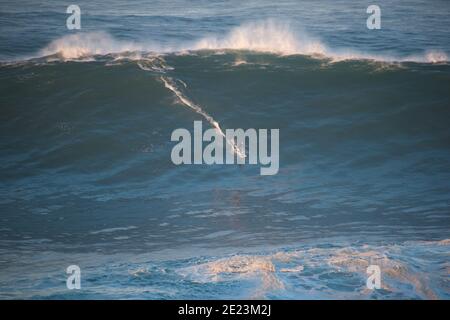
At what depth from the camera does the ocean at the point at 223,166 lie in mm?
7324

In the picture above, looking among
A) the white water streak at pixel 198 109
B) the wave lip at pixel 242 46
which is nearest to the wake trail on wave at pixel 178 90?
the white water streak at pixel 198 109

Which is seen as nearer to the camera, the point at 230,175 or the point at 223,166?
the point at 230,175

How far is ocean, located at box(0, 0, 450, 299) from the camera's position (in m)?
7.32

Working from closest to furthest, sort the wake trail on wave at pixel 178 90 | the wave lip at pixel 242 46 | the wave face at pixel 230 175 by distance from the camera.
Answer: the wave face at pixel 230 175 < the wake trail on wave at pixel 178 90 < the wave lip at pixel 242 46

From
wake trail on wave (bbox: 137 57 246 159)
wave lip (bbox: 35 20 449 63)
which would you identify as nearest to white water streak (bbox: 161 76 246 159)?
wake trail on wave (bbox: 137 57 246 159)

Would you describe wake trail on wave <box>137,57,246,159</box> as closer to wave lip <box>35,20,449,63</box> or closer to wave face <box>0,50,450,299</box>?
wave face <box>0,50,450,299</box>

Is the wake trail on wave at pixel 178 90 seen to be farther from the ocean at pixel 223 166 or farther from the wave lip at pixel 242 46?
the wave lip at pixel 242 46

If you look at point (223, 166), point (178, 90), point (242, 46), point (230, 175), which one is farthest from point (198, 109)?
point (242, 46)

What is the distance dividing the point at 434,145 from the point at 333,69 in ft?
11.1

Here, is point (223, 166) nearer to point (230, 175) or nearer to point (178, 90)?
point (230, 175)

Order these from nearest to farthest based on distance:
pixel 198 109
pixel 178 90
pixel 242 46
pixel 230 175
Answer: pixel 230 175, pixel 198 109, pixel 178 90, pixel 242 46

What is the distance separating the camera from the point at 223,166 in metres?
11.7

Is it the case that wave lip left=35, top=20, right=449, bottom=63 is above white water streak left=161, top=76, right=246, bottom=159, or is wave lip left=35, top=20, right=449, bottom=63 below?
above

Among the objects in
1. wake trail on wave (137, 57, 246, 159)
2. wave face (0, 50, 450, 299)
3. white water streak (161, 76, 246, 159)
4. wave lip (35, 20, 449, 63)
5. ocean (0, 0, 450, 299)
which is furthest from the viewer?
wave lip (35, 20, 449, 63)
